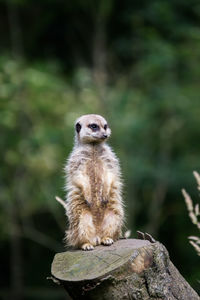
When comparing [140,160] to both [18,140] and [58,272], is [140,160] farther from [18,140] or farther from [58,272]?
[58,272]

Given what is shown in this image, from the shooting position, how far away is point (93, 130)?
15.0ft

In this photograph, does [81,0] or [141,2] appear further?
[81,0]

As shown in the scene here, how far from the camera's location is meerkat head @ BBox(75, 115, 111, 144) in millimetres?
4527

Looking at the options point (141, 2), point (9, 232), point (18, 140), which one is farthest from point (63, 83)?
point (9, 232)

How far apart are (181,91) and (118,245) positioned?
287 inches

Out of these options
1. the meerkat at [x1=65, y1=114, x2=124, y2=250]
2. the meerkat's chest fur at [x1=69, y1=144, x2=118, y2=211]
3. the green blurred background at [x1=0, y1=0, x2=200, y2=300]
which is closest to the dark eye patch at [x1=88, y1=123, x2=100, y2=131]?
the meerkat at [x1=65, y1=114, x2=124, y2=250]

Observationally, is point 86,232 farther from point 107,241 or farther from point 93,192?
point 93,192

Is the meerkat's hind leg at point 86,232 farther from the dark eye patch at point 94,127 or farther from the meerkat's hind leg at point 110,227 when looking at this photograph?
the dark eye patch at point 94,127

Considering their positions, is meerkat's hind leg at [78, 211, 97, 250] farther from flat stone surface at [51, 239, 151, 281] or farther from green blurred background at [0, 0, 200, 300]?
green blurred background at [0, 0, 200, 300]

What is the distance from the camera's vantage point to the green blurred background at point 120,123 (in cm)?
1003

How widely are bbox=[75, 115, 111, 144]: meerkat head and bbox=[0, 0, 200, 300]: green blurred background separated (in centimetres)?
504

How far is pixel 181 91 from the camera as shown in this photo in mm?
10445

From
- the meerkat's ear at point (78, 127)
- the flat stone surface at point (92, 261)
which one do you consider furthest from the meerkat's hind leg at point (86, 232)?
the meerkat's ear at point (78, 127)

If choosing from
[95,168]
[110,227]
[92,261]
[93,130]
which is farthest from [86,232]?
[93,130]
